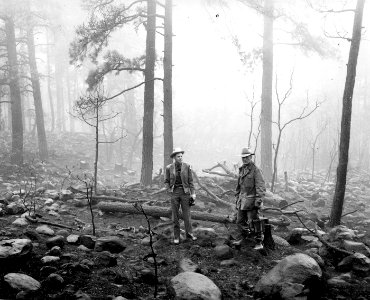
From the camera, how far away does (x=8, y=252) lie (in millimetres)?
4793

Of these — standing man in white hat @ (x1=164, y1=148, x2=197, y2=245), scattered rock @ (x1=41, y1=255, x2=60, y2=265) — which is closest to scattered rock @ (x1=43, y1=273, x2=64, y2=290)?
scattered rock @ (x1=41, y1=255, x2=60, y2=265)

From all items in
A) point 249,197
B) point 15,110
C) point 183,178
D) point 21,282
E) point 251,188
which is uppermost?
point 15,110

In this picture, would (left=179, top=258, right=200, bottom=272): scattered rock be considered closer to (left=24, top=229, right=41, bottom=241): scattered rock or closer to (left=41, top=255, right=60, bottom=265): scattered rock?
(left=41, top=255, right=60, bottom=265): scattered rock

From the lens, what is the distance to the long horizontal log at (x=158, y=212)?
7.97 m

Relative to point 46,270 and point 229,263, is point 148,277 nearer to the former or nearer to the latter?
point 46,270

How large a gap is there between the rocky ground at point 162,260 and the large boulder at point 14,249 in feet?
0.04

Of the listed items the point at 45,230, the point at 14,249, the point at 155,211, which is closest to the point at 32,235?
the point at 45,230

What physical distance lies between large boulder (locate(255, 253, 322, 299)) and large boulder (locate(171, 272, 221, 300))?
2.17 feet

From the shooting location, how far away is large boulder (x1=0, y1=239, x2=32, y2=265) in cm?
473

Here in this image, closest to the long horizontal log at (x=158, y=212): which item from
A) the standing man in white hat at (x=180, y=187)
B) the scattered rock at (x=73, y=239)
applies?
the standing man in white hat at (x=180, y=187)

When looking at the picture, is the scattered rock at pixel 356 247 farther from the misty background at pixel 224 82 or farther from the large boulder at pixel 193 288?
the misty background at pixel 224 82

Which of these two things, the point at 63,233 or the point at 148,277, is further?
the point at 63,233

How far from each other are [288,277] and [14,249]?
12.1ft

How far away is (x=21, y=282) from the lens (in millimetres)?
4266
